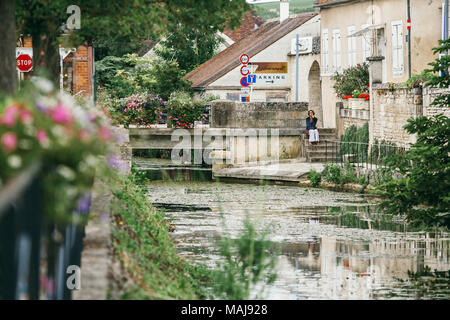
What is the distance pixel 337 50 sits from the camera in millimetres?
41156

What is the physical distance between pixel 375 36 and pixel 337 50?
453cm

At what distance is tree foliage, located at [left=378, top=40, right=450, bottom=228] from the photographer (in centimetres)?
1452

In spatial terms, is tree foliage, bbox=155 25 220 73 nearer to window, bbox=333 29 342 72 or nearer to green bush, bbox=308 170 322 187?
window, bbox=333 29 342 72

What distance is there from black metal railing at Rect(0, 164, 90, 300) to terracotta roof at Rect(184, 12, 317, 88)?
4325 centimetres

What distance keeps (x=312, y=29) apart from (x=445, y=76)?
34.4m

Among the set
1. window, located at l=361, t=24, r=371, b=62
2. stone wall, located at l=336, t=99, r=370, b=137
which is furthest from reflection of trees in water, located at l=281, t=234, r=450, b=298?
window, located at l=361, t=24, r=371, b=62

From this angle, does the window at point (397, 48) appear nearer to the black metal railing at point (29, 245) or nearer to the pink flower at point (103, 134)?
the black metal railing at point (29, 245)

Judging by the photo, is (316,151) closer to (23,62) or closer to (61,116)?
(23,62)

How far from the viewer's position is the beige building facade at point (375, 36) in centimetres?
3281

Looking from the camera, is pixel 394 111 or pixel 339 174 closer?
pixel 394 111

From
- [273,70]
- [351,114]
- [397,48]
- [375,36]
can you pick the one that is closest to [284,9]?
[273,70]

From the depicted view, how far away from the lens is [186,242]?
55.9 feet
